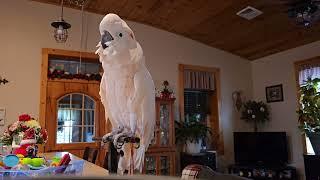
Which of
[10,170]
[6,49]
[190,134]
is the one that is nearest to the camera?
[10,170]

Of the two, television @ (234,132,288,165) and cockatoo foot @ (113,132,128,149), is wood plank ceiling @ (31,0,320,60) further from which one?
cockatoo foot @ (113,132,128,149)

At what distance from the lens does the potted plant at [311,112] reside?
12.9ft

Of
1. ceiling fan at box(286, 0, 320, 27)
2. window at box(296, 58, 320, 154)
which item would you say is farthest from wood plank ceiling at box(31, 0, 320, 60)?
ceiling fan at box(286, 0, 320, 27)

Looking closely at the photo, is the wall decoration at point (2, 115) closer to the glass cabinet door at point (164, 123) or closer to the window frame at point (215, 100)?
the glass cabinet door at point (164, 123)

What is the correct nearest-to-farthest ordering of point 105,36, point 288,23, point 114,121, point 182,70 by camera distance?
point 105,36 < point 114,121 < point 288,23 < point 182,70

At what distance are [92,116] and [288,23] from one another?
324cm

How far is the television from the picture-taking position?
4656 millimetres

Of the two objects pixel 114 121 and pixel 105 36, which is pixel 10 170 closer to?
pixel 114 121

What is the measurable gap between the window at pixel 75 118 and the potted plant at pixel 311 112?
3.18 meters

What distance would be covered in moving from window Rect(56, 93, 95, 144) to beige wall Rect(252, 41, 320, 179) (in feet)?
10.7

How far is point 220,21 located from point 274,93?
6.11ft

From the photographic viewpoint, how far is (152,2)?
3.81 metres

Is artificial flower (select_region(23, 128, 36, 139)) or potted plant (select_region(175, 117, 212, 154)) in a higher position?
artificial flower (select_region(23, 128, 36, 139))

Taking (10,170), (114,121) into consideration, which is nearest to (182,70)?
(114,121)
